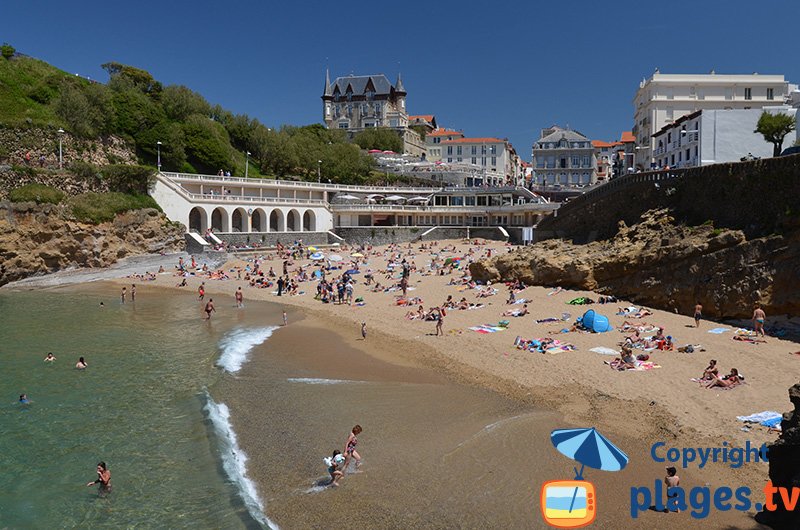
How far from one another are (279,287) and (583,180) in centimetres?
5059

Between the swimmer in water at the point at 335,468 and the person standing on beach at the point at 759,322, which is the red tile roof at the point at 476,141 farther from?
the swimmer in water at the point at 335,468

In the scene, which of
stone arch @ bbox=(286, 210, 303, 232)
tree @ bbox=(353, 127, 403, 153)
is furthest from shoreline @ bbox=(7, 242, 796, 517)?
tree @ bbox=(353, 127, 403, 153)

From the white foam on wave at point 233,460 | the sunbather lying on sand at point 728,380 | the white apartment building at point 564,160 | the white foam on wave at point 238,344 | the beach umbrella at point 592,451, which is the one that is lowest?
the white foam on wave at point 233,460

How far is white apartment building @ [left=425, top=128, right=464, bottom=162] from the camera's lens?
100 m

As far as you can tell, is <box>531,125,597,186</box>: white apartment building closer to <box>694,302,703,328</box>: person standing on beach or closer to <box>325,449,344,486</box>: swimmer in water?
<box>694,302,703,328</box>: person standing on beach

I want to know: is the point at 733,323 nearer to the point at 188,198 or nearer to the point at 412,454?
the point at 412,454

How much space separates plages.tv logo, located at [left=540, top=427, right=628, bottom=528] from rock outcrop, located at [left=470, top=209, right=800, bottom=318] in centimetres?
1193

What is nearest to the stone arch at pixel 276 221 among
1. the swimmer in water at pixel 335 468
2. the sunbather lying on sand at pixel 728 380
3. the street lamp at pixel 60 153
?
the street lamp at pixel 60 153

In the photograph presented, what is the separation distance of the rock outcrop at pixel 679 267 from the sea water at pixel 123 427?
1396 centimetres

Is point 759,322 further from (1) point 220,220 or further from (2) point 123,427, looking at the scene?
(1) point 220,220

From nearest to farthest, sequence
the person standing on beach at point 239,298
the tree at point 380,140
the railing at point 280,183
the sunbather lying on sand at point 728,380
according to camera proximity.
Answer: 1. the sunbather lying on sand at point 728,380
2. the person standing on beach at point 239,298
3. the railing at point 280,183
4. the tree at point 380,140

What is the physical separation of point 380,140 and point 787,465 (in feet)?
297

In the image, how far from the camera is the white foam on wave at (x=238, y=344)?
16.9 metres

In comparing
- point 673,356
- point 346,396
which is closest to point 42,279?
point 346,396
